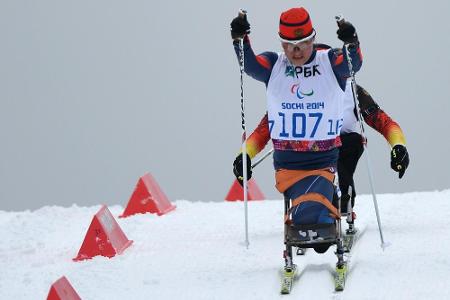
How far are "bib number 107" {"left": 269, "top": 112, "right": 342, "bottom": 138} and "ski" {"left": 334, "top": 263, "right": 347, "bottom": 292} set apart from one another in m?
0.80

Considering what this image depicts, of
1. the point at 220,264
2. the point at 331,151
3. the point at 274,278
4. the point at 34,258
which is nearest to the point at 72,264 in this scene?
the point at 34,258

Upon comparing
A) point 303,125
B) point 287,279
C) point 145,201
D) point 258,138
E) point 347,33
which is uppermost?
point 347,33

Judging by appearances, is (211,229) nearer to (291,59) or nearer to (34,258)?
(34,258)

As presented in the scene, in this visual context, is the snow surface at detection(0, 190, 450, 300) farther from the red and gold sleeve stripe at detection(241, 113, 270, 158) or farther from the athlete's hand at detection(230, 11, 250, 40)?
the athlete's hand at detection(230, 11, 250, 40)

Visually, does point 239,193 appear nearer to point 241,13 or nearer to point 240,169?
point 240,169

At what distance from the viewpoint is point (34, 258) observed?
7.89 m

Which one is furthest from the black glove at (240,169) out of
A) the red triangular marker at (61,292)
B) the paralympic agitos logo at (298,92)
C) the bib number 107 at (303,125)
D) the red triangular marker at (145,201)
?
the red triangular marker at (145,201)

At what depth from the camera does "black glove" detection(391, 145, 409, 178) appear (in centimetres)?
664

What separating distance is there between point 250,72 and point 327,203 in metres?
0.93

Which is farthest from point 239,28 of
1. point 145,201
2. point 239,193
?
point 239,193

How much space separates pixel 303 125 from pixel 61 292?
180 cm

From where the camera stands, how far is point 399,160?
668 cm

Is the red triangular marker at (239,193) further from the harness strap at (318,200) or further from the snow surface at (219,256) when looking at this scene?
the harness strap at (318,200)

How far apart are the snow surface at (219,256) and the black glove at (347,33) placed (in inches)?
55.2
